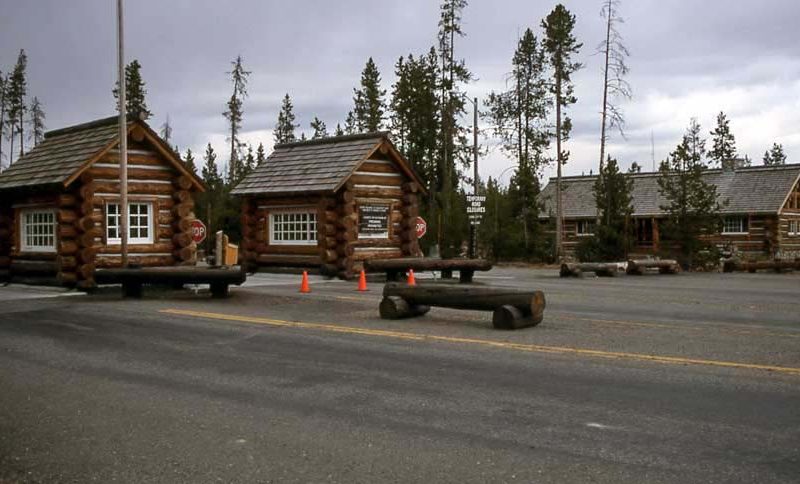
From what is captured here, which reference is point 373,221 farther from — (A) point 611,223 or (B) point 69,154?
(A) point 611,223

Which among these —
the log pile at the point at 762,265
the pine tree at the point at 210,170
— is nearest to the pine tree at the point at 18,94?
the pine tree at the point at 210,170

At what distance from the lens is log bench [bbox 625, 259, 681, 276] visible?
29936 mm

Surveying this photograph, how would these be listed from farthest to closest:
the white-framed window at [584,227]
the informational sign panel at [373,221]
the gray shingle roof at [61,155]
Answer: the white-framed window at [584,227], the informational sign panel at [373,221], the gray shingle roof at [61,155]

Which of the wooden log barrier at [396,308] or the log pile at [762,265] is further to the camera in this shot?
the log pile at [762,265]

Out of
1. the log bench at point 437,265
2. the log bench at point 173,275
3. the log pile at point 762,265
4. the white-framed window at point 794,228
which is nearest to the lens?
the log bench at point 173,275

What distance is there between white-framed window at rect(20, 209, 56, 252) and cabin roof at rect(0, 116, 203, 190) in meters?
1.00

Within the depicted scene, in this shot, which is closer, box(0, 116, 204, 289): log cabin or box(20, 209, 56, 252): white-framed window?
box(0, 116, 204, 289): log cabin

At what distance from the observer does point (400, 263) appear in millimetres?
23531

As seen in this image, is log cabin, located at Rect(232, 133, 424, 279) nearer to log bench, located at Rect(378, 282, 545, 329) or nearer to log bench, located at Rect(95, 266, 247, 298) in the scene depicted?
log bench, located at Rect(95, 266, 247, 298)

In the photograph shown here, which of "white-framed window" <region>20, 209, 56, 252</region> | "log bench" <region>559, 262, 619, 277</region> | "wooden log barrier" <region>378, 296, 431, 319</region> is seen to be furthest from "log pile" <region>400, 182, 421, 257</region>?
"wooden log barrier" <region>378, 296, 431, 319</region>

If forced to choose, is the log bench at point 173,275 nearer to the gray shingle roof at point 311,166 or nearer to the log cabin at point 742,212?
the gray shingle roof at point 311,166

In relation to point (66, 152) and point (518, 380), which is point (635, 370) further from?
point (66, 152)

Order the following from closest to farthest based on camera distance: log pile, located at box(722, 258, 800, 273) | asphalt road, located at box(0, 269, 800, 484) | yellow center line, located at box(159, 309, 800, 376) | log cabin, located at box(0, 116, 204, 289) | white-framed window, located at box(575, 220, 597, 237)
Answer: asphalt road, located at box(0, 269, 800, 484), yellow center line, located at box(159, 309, 800, 376), log cabin, located at box(0, 116, 204, 289), log pile, located at box(722, 258, 800, 273), white-framed window, located at box(575, 220, 597, 237)

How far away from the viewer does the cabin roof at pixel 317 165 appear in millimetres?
26391
